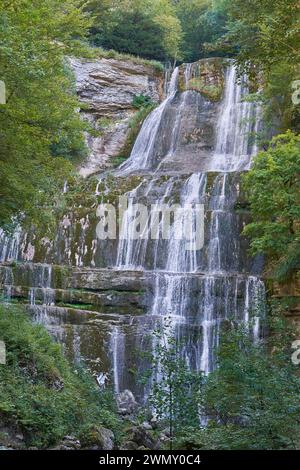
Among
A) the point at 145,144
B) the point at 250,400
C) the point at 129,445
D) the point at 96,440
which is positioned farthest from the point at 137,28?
the point at 250,400

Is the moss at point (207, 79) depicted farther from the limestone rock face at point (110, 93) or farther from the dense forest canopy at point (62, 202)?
the dense forest canopy at point (62, 202)

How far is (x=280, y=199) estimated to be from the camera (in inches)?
536

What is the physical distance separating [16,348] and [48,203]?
3.10 m

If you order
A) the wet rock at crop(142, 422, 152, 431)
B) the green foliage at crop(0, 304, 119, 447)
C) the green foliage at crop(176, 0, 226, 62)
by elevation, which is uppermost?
the green foliage at crop(176, 0, 226, 62)

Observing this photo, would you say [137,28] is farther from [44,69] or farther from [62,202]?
[44,69]

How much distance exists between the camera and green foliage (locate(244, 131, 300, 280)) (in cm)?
1366

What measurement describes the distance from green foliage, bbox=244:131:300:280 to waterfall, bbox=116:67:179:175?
473 inches

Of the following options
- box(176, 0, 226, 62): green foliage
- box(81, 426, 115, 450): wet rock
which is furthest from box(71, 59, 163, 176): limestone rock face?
box(81, 426, 115, 450): wet rock

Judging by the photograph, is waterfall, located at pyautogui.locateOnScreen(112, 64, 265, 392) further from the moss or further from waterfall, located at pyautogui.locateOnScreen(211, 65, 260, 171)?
the moss

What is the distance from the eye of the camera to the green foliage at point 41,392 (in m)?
8.94

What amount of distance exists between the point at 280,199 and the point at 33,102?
6.27m

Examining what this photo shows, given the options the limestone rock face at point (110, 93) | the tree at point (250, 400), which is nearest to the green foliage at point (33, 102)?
the tree at point (250, 400)
